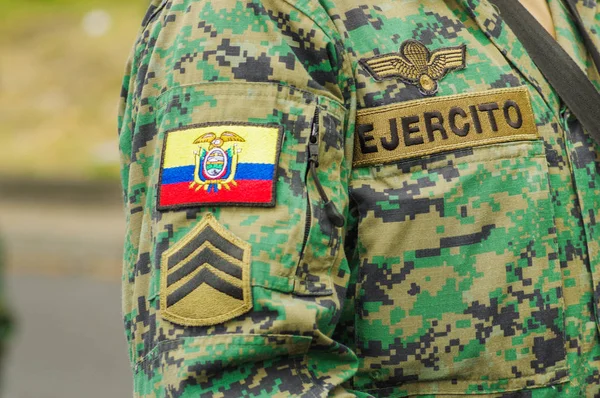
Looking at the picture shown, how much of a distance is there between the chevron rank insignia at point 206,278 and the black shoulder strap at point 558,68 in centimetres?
67

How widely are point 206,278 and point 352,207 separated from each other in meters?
0.28

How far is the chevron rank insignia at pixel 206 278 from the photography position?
139cm

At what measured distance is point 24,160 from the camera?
1174cm

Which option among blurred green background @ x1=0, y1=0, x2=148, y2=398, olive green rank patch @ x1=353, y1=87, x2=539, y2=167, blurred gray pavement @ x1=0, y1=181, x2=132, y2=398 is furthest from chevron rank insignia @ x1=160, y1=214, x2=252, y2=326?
blurred gray pavement @ x1=0, y1=181, x2=132, y2=398

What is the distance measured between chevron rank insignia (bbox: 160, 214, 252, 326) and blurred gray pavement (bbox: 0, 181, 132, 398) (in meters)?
4.80

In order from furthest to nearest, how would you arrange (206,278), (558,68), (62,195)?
1. (62,195)
2. (558,68)
3. (206,278)

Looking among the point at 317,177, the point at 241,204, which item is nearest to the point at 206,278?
the point at 241,204

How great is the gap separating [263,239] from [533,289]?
468 mm

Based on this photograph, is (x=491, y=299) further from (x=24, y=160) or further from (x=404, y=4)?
(x=24, y=160)

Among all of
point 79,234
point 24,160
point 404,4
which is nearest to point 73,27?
point 24,160

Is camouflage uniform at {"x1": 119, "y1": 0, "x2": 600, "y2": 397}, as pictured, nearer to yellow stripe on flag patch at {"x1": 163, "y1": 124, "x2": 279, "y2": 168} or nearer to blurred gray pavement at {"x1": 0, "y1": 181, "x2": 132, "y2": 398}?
yellow stripe on flag patch at {"x1": 163, "y1": 124, "x2": 279, "y2": 168}

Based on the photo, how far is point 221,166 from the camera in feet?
4.68

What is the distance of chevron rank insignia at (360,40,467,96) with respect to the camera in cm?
157

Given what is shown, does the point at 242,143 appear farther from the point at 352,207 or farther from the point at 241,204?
the point at 352,207
